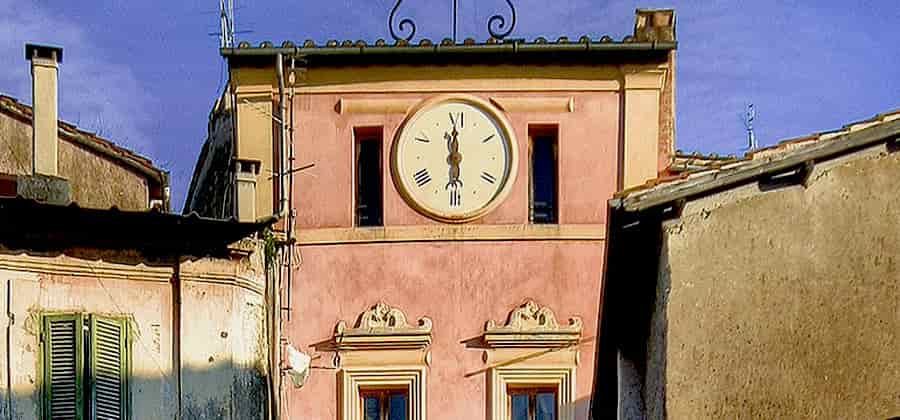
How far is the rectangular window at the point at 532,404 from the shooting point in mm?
33625

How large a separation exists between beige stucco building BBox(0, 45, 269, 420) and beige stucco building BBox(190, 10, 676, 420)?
6.36 metres

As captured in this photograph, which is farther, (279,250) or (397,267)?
(397,267)

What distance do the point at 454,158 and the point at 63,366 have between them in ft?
32.2

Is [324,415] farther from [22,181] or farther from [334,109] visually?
[22,181]

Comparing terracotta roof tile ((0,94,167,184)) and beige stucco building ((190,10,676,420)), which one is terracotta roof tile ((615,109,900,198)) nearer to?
beige stucco building ((190,10,676,420))

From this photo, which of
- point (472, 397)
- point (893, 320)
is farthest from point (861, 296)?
point (472, 397)

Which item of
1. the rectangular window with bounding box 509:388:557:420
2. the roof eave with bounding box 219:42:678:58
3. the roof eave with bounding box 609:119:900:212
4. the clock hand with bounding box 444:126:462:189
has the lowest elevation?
the rectangular window with bounding box 509:388:557:420

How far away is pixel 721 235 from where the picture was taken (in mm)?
18812

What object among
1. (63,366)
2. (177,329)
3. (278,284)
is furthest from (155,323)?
(278,284)

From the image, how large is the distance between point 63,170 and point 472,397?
5.90m

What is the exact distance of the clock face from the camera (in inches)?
1348

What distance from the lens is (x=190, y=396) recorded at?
26.1 m

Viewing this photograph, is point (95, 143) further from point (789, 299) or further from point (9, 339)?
point (789, 299)

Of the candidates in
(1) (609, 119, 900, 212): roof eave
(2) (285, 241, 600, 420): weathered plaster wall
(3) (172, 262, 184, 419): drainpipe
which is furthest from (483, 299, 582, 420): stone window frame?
(1) (609, 119, 900, 212): roof eave
